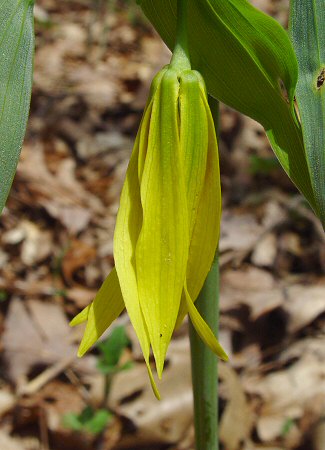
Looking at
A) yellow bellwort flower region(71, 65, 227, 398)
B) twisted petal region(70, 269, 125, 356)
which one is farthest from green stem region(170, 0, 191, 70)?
twisted petal region(70, 269, 125, 356)

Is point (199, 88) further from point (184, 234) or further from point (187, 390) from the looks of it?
point (187, 390)

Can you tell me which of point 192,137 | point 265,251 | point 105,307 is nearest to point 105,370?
point 105,307

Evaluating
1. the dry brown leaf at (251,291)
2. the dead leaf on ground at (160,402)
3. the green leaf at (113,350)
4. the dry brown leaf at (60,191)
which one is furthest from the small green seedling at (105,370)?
the dry brown leaf at (60,191)

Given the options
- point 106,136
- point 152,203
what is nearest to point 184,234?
point 152,203

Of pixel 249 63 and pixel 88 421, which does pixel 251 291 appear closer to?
pixel 88 421

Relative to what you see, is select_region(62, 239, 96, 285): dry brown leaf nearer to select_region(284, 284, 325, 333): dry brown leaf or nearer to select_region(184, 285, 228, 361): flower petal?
select_region(284, 284, 325, 333): dry brown leaf

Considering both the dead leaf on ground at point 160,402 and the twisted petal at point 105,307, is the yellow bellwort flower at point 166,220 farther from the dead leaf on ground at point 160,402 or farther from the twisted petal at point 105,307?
the dead leaf on ground at point 160,402
